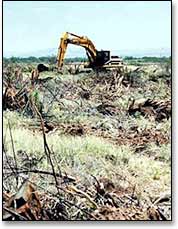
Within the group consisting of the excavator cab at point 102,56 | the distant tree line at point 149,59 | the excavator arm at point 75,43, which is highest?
the excavator arm at point 75,43

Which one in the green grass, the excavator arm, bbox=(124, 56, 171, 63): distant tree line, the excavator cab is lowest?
the green grass

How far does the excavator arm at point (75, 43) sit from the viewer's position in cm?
201

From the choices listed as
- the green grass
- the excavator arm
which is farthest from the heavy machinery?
the green grass

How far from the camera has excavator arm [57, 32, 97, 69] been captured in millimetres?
2008

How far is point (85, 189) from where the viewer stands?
2002 millimetres

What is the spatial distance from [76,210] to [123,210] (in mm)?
174

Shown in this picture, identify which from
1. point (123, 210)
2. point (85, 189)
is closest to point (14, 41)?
point (85, 189)

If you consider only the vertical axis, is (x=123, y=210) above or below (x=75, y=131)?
below

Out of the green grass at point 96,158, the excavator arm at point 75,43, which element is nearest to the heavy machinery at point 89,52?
the excavator arm at point 75,43

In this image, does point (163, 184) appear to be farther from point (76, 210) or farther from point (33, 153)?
point (33, 153)

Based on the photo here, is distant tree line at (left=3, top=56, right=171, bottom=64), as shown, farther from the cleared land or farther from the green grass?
the green grass

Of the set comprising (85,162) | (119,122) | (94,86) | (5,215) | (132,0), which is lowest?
(5,215)

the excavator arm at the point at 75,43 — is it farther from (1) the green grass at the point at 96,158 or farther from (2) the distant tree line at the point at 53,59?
(1) the green grass at the point at 96,158

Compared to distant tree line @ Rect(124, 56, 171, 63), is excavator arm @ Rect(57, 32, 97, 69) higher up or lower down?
higher up
